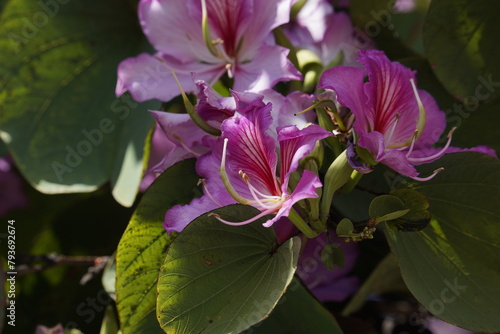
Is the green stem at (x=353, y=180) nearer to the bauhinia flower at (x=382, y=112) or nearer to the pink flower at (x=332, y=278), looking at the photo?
the bauhinia flower at (x=382, y=112)

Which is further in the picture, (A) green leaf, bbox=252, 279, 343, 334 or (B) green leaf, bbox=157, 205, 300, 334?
(A) green leaf, bbox=252, 279, 343, 334

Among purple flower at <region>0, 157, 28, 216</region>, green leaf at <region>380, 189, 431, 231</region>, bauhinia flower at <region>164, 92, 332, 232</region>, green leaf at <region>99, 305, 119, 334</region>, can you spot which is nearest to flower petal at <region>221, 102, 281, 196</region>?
bauhinia flower at <region>164, 92, 332, 232</region>

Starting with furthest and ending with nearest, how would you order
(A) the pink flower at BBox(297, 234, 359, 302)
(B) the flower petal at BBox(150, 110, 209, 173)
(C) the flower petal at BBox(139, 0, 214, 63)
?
(A) the pink flower at BBox(297, 234, 359, 302) → (C) the flower petal at BBox(139, 0, 214, 63) → (B) the flower petal at BBox(150, 110, 209, 173)

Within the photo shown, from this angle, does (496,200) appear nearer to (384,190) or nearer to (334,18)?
(384,190)

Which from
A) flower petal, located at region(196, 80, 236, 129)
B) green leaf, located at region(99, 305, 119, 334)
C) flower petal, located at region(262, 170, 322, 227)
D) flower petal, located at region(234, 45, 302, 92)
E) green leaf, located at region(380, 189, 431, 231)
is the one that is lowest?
green leaf, located at region(99, 305, 119, 334)

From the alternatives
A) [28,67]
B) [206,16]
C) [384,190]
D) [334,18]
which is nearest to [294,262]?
[384,190]

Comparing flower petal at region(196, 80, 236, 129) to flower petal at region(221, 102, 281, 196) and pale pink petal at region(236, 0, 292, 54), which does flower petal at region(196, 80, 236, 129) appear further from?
pale pink petal at region(236, 0, 292, 54)

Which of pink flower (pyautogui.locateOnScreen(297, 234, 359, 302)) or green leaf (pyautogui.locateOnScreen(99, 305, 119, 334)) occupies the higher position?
green leaf (pyautogui.locateOnScreen(99, 305, 119, 334))

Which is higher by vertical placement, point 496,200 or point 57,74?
point 57,74
